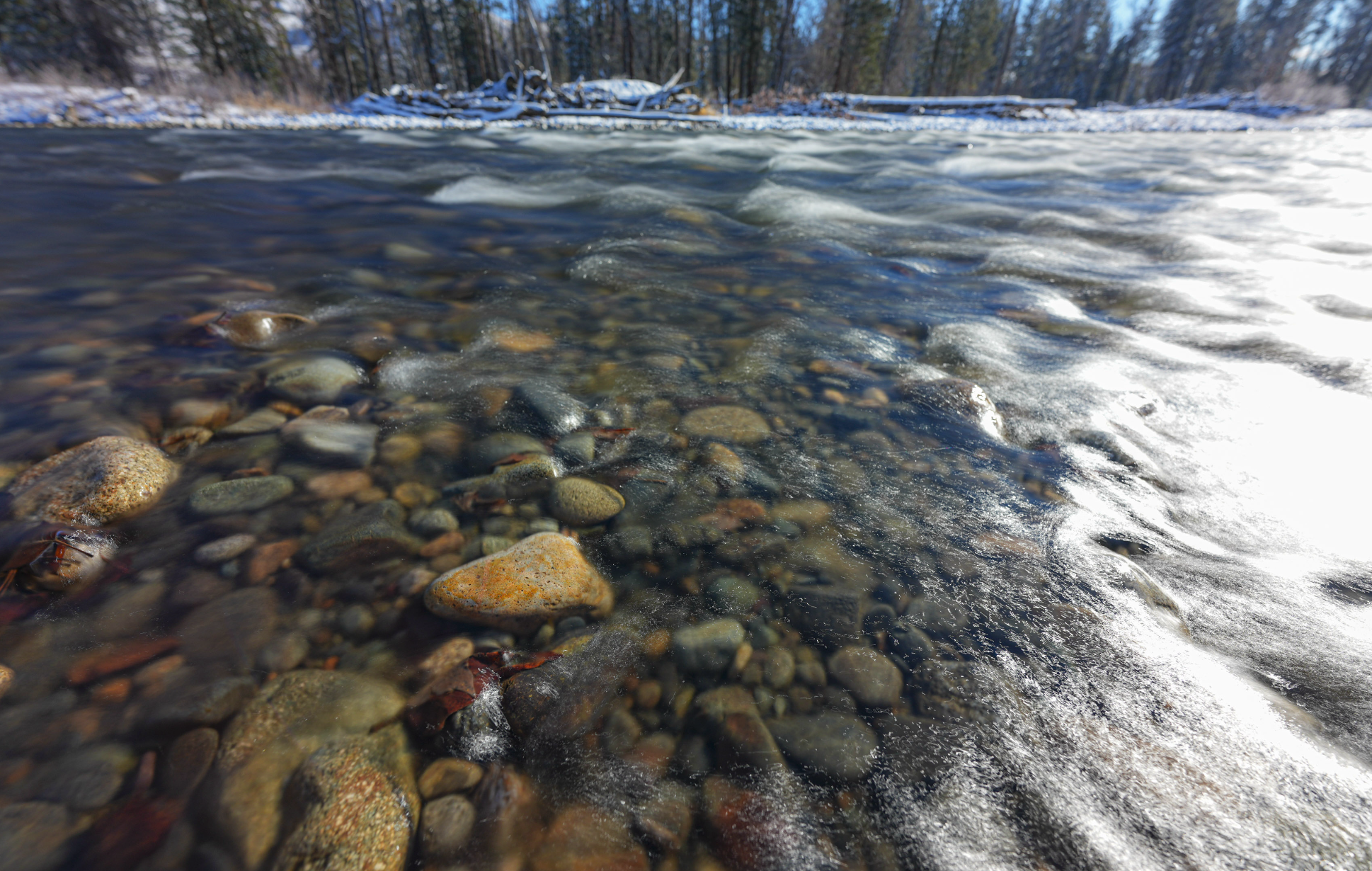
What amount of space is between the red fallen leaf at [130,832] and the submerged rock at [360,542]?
1.62ft

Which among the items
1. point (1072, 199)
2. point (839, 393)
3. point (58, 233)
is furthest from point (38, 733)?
point (1072, 199)

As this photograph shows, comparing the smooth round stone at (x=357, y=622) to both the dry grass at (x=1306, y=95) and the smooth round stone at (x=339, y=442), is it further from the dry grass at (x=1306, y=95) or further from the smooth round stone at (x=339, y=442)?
the dry grass at (x=1306, y=95)

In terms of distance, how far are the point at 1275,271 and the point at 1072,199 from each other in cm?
272

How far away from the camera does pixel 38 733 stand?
2.89 ft

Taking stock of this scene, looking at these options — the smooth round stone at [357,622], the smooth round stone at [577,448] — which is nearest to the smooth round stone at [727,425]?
the smooth round stone at [577,448]

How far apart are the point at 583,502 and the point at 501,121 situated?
55.3 feet

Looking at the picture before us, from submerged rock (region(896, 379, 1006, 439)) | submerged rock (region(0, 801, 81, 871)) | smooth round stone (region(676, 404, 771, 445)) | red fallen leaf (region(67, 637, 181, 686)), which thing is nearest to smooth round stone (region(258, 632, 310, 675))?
red fallen leaf (region(67, 637, 181, 686))

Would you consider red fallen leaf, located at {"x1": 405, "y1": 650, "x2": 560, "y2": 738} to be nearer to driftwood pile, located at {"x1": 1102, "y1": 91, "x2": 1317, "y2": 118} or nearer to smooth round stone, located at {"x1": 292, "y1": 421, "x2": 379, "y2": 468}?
smooth round stone, located at {"x1": 292, "y1": 421, "x2": 379, "y2": 468}

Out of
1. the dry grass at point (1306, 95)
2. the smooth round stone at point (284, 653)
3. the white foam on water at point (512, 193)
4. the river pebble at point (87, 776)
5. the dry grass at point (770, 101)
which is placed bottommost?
the smooth round stone at point (284, 653)

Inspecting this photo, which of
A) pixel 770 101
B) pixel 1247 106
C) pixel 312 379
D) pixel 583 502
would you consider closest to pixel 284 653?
pixel 583 502

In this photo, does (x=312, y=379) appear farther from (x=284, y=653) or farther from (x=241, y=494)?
(x=284, y=653)

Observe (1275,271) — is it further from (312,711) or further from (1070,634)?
(312,711)

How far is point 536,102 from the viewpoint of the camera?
15781 mm

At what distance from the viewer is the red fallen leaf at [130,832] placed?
2.42ft
